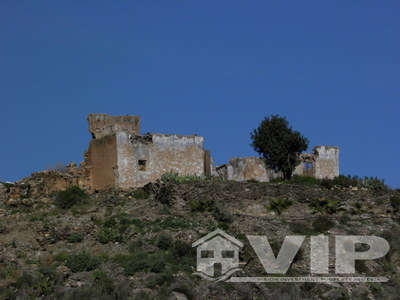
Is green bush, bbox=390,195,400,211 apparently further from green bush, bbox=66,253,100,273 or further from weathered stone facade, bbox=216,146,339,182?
green bush, bbox=66,253,100,273

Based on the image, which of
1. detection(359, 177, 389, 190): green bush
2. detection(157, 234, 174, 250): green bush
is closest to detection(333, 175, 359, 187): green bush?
detection(359, 177, 389, 190): green bush

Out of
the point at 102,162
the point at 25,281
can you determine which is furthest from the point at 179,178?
the point at 25,281

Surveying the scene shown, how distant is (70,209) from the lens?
117 ft

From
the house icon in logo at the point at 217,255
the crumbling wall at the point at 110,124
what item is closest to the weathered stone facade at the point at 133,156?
the crumbling wall at the point at 110,124

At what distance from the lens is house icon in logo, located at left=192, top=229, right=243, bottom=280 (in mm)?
28828

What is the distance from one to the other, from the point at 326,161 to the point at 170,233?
56.0ft

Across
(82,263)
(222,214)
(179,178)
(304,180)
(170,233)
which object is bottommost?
(82,263)

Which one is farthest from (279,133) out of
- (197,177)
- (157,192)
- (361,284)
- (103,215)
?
(361,284)

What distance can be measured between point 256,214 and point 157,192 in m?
4.50

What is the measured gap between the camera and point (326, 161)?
4631cm

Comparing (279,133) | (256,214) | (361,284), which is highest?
(279,133)

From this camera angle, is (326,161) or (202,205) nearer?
(202,205)

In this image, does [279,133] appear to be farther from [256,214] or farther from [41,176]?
[41,176]

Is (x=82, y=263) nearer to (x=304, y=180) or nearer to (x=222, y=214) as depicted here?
(x=222, y=214)
